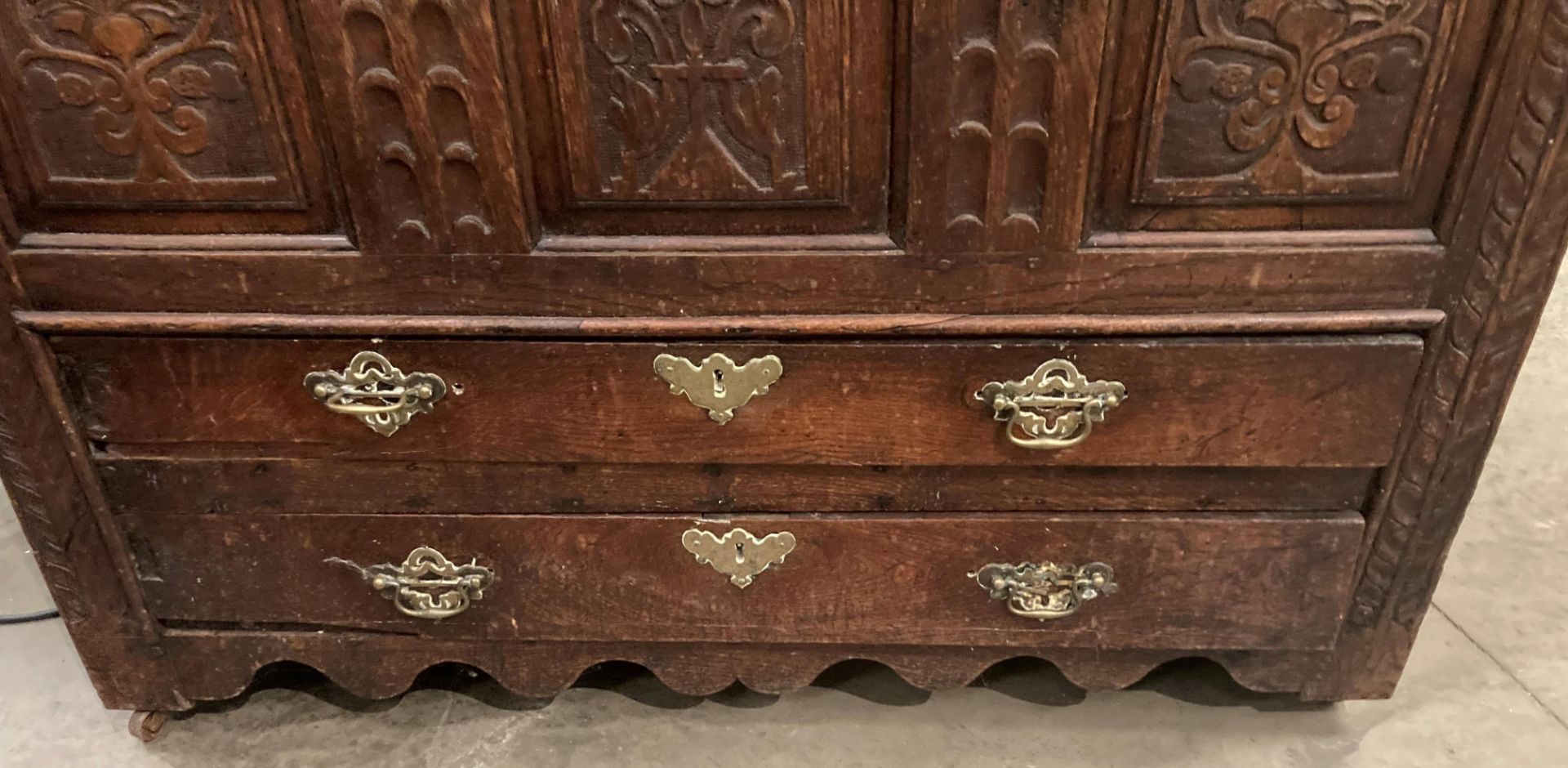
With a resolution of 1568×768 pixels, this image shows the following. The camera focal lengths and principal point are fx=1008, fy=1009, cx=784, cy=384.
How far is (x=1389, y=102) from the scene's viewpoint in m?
0.88

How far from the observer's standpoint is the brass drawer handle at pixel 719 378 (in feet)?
3.26

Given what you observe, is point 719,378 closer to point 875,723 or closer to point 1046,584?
point 1046,584

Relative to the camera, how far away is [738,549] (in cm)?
111

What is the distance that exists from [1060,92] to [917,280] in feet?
0.68

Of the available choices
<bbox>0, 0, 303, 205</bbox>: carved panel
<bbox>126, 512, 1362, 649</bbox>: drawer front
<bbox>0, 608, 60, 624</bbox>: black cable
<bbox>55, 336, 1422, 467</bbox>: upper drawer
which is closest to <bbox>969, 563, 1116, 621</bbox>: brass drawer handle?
<bbox>126, 512, 1362, 649</bbox>: drawer front

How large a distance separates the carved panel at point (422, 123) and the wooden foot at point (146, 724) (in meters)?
0.74

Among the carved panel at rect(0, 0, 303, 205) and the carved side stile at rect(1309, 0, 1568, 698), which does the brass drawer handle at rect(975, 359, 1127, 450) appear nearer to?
the carved side stile at rect(1309, 0, 1568, 698)

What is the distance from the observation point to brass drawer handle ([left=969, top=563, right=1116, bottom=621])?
1.10m

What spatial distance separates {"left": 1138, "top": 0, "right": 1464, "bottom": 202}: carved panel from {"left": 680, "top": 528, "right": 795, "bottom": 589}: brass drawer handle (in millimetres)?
516

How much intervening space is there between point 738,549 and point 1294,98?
2.28 ft

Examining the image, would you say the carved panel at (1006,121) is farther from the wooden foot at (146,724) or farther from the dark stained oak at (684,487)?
the wooden foot at (146,724)

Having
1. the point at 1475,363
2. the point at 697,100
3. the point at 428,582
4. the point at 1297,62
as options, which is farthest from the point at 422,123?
the point at 1475,363

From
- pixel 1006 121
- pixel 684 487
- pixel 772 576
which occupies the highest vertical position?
pixel 1006 121

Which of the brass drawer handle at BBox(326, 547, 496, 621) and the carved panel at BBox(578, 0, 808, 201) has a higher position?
the carved panel at BBox(578, 0, 808, 201)
